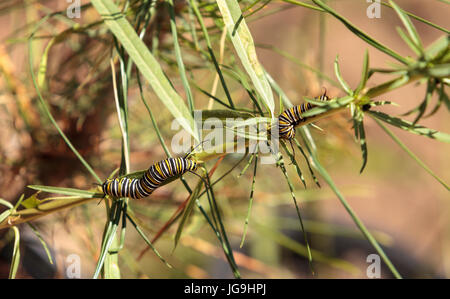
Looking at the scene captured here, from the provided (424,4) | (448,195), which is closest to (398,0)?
(424,4)

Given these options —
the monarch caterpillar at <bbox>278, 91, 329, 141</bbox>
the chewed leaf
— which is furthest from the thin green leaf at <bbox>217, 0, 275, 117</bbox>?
the chewed leaf

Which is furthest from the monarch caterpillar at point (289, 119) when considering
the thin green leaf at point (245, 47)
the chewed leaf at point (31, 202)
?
the chewed leaf at point (31, 202)

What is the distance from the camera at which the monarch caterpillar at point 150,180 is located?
0.61ft

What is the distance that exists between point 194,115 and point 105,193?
64 millimetres

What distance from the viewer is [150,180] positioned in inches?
7.5

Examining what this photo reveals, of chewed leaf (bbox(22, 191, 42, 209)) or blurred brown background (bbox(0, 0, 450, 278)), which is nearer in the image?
chewed leaf (bbox(22, 191, 42, 209))

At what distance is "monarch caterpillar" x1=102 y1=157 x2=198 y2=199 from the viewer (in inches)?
7.3

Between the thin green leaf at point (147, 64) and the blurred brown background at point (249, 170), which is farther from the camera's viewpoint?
the blurred brown background at point (249, 170)

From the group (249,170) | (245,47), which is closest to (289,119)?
(245,47)
